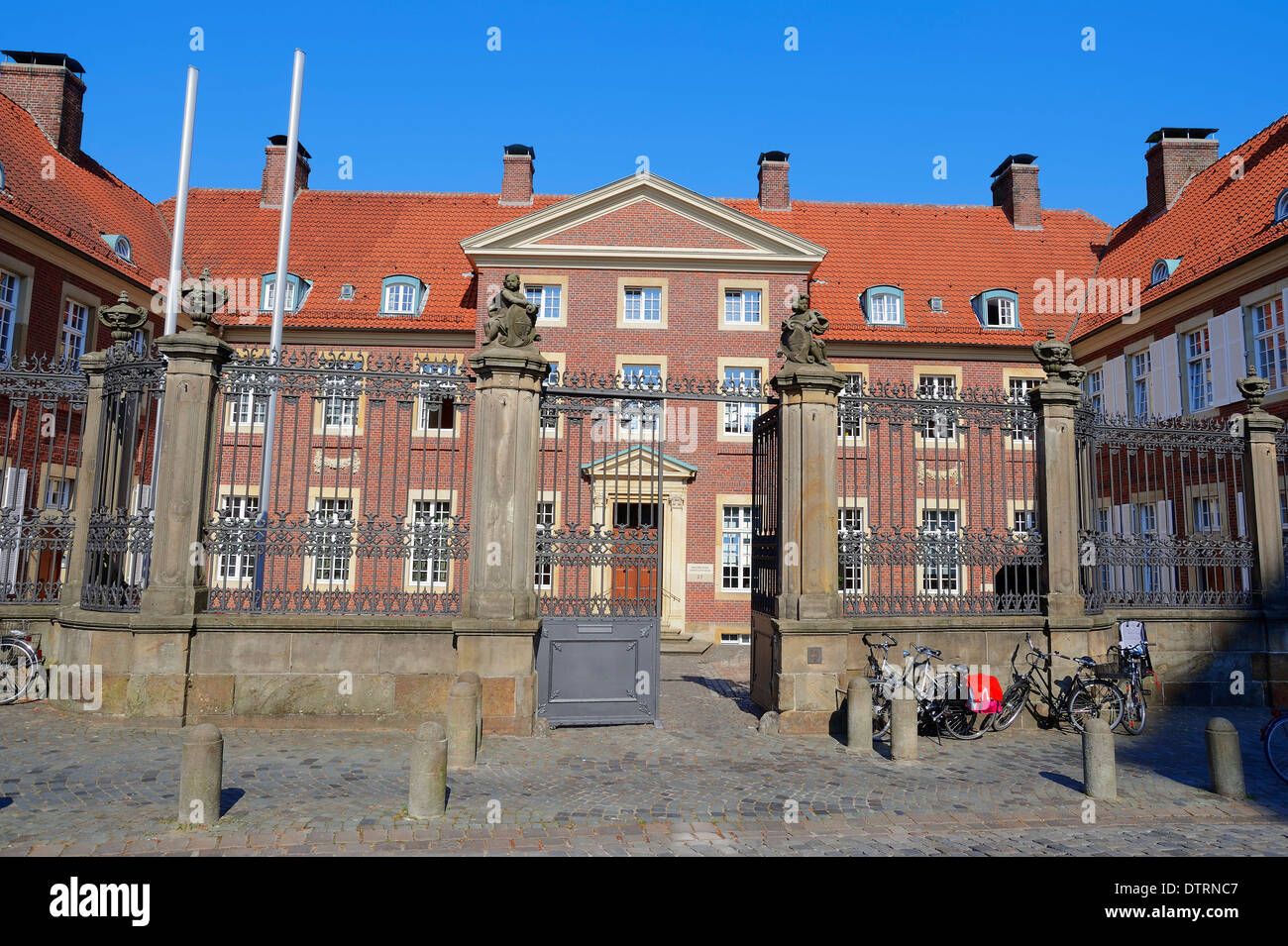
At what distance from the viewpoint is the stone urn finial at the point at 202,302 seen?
9148 mm

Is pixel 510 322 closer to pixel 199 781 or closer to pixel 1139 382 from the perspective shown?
pixel 199 781

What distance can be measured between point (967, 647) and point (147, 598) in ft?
30.0

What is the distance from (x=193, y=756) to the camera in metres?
5.65

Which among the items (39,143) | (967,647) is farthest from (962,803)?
(39,143)

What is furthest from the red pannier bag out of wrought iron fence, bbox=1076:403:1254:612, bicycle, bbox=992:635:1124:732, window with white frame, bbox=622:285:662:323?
window with white frame, bbox=622:285:662:323

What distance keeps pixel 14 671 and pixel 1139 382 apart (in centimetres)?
2492

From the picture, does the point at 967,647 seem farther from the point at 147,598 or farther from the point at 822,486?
the point at 147,598

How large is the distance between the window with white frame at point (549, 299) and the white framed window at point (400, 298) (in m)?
4.11

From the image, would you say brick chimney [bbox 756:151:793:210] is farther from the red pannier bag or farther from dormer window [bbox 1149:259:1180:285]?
the red pannier bag

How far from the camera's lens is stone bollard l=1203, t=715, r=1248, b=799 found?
6852mm

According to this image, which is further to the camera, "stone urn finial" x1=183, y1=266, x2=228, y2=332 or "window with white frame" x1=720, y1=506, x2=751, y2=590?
"window with white frame" x1=720, y1=506, x2=751, y2=590

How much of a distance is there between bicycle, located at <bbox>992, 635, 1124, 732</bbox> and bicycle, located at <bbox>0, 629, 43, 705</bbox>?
11.1m

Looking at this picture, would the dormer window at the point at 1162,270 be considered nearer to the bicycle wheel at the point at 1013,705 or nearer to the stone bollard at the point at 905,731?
the bicycle wheel at the point at 1013,705

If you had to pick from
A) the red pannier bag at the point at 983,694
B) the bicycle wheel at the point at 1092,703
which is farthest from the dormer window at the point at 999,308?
the red pannier bag at the point at 983,694
